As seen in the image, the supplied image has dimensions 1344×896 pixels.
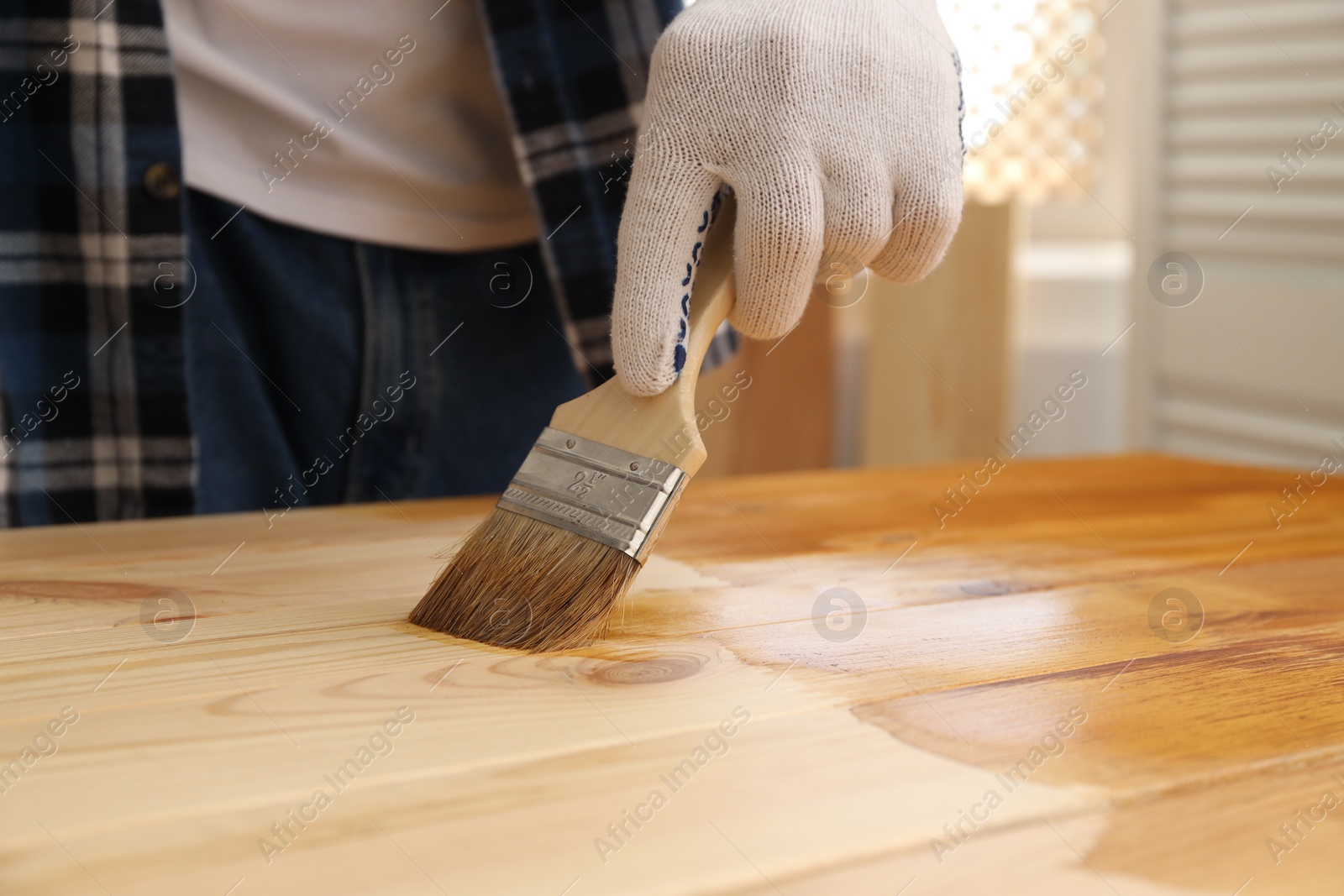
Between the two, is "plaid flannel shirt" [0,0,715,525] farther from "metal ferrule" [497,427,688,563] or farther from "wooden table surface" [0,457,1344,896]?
"metal ferrule" [497,427,688,563]

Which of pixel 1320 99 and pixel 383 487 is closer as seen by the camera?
pixel 383 487

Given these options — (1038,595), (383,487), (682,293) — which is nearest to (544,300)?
(383,487)

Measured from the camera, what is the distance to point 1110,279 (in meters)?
2.12

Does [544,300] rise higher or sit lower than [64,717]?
higher

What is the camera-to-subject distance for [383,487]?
102cm

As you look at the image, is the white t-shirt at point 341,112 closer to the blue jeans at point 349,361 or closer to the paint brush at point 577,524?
the blue jeans at point 349,361

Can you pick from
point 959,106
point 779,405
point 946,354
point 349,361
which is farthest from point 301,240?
point 946,354

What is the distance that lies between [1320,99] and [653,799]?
1.51 meters

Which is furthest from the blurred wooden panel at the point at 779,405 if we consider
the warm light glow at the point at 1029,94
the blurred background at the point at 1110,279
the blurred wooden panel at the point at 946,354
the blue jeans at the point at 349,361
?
the blue jeans at the point at 349,361

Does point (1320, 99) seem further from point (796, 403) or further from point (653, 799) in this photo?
point (653, 799)

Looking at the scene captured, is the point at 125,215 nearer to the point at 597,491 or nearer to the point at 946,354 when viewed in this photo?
the point at 597,491

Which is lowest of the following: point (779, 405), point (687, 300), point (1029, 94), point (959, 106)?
point (779, 405)

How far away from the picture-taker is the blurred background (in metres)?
1.54

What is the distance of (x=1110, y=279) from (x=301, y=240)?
165 cm
